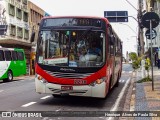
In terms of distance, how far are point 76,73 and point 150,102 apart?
2.57 metres

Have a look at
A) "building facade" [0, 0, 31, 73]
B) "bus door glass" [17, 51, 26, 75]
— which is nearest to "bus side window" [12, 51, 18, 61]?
"bus door glass" [17, 51, 26, 75]

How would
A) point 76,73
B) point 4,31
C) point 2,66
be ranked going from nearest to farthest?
point 76,73, point 2,66, point 4,31

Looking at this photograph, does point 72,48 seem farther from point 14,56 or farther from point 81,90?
point 14,56

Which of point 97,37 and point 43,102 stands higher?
point 97,37

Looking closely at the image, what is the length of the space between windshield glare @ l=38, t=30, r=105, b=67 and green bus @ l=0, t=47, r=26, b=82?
17.3 metres

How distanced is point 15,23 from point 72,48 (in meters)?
42.2

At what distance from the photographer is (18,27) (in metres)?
54.9

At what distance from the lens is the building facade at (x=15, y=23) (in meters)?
48.6

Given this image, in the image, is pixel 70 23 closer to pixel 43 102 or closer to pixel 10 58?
pixel 43 102

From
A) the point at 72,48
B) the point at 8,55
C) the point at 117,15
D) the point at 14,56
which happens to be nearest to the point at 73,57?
the point at 72,48

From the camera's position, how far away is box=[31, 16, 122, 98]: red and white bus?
1219cm

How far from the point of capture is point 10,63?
31000 mm

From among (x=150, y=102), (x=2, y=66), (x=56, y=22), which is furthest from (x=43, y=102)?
(x=2, y=66)

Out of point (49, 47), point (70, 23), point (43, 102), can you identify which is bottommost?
point (43, 102)
